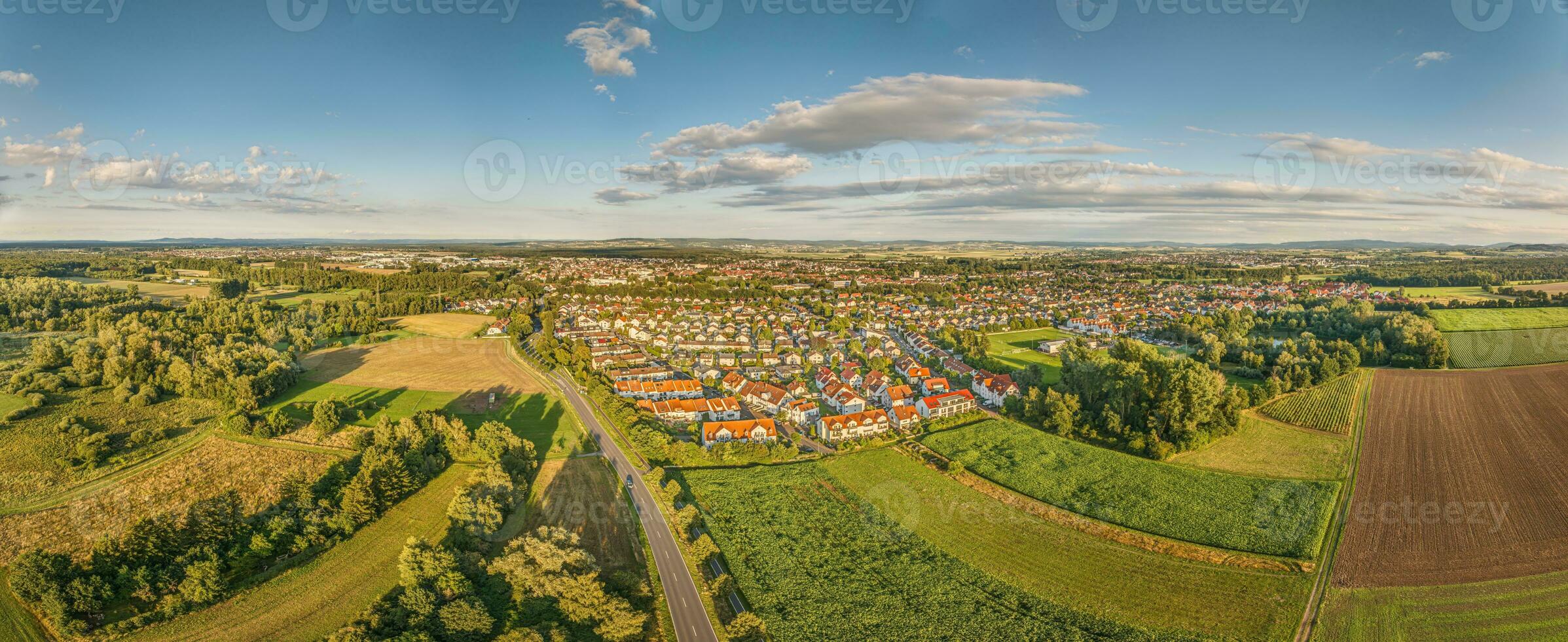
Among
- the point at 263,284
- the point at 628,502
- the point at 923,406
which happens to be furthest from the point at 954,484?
the point at 263,284

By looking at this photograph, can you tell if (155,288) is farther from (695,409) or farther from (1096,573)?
(1096,573)

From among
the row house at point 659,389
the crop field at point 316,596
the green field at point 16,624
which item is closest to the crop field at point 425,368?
the row house at point 659,389

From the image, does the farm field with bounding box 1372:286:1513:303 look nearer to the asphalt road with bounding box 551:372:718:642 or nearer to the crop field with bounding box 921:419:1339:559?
the crop field with bounding box 921:419:1339:559

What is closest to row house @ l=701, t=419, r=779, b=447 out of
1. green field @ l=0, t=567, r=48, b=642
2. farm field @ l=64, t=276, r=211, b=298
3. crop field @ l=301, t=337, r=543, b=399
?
crop field @ l=301, t=337, r=543, b=399

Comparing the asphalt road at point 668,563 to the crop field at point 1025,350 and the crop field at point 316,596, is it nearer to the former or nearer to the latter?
the crop field at point 316,596

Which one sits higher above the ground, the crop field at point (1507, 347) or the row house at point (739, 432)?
the crop field at point (1507, 347)

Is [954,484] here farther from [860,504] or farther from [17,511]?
[17,511]
